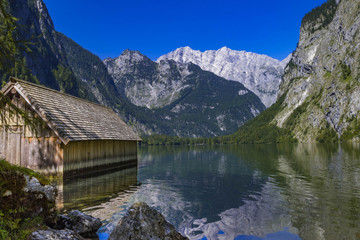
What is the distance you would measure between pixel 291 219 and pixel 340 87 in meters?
216

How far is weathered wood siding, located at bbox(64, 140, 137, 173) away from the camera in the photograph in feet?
86.1

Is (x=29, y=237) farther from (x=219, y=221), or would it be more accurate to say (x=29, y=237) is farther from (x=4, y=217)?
(x=219, y=221)

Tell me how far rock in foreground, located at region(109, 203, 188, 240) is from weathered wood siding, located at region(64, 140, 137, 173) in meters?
18.3

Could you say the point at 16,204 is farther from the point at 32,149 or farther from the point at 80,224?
the point at 32,149

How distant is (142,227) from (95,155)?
2371 centimetres

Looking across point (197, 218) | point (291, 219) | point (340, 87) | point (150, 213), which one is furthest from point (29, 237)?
point (340, 87)

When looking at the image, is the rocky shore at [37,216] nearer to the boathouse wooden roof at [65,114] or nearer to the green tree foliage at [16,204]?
the green tree foliage at [16,204]

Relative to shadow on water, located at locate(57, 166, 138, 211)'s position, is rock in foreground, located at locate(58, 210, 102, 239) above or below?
above

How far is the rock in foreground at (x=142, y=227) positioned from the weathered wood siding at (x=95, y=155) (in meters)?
18.3

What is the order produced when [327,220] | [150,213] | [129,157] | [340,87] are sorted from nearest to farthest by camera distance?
[150,213] → [327,220] → [129,157] → [340,87]

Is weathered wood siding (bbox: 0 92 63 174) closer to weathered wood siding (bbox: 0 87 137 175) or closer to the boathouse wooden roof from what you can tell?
weathered wood siding (bbox: 0 87 137 175)

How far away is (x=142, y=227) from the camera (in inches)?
351

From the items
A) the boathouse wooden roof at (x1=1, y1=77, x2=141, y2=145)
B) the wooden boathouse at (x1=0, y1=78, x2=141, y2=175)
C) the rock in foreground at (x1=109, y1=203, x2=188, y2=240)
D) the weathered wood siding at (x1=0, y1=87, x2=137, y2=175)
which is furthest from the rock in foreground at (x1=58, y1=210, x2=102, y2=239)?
the weathered wood siding at (x1=0, y1=87, x2=137, y2=175)

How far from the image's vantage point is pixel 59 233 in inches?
331
